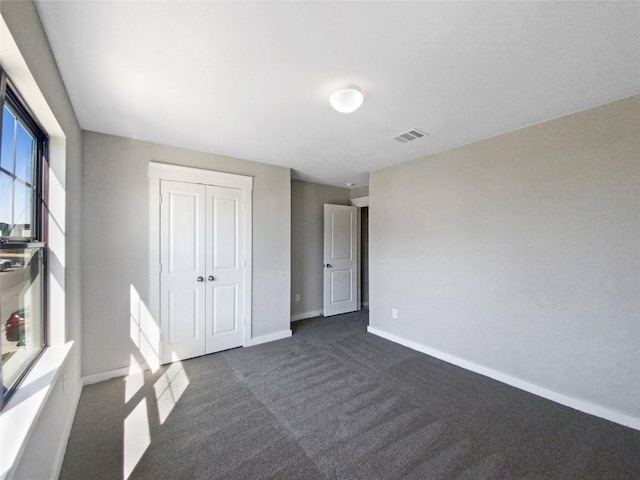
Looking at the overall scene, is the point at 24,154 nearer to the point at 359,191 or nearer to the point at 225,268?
the point at 225,268

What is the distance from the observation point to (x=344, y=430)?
2.01 meters

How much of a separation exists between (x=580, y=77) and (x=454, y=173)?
1400mm

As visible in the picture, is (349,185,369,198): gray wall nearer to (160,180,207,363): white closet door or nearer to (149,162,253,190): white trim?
(149,162,253,190): white trim

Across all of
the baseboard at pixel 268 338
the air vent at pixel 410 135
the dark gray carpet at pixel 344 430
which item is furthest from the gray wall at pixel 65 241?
the air vent at pixel 410 135

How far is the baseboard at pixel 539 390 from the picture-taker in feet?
6.89

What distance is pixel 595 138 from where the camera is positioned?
2217 mm

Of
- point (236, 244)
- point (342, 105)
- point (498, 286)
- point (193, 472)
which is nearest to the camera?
point (193, 472)

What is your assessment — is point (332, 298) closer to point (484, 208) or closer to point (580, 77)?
point (484, 208)

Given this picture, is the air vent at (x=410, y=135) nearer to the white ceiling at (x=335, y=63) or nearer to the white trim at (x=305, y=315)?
the white ceiling at (x=335, y=63)

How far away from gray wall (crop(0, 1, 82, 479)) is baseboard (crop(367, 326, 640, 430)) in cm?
350

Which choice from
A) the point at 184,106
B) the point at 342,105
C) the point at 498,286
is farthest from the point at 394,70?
the point at 498,286

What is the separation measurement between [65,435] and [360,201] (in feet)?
16.0

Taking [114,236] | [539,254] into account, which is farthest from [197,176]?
[539,254]

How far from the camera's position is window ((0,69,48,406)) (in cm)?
132
